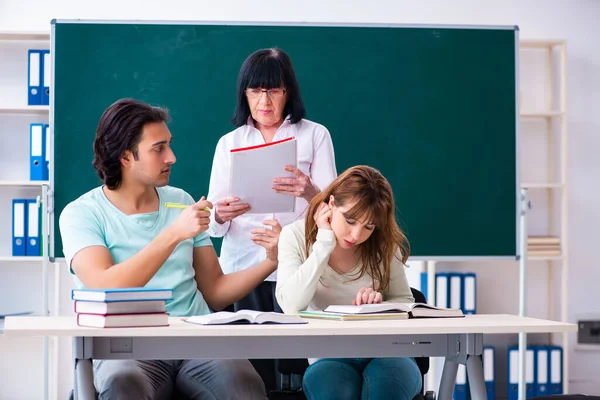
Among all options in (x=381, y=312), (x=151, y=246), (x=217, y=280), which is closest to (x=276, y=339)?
(x=381, y=312)

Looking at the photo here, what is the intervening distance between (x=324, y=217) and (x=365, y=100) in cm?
117

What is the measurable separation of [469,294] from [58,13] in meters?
2.83

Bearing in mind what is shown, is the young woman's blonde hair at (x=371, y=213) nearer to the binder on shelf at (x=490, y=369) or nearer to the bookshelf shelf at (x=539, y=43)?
the binder on shelf at (x=490, y=369)

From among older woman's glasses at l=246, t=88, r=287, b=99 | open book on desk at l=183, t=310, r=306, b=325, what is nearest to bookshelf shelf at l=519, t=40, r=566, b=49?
older woman's glasses at l=246, t=88, r=287, b=99

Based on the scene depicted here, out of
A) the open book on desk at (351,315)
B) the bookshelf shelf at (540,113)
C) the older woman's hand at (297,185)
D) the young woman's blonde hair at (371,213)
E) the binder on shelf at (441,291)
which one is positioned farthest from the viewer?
the bookshelf shelf at (540,113)

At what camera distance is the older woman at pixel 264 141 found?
9.52ft

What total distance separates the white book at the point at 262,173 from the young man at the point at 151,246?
0.16 meters

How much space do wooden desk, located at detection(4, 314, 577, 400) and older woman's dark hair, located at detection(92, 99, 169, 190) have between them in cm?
59

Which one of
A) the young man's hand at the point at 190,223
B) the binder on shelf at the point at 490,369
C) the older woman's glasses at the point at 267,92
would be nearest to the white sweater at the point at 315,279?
the young man's hand at the point at 190,223

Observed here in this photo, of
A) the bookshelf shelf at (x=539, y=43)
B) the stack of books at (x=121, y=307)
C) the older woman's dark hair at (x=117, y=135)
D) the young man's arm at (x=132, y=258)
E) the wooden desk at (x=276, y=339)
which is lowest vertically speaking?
the wooden desk at (x=276, y=339)

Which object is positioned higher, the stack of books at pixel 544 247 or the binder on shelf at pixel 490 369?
the stack of books at pixel 544 247

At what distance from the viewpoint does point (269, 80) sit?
301 centimetres

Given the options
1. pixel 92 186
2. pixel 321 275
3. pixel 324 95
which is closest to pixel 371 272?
pixel 321 275

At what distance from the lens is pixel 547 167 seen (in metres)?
4.71
